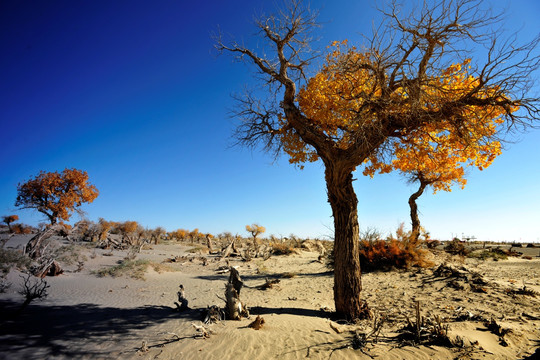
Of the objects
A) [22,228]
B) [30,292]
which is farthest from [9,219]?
[30,292]

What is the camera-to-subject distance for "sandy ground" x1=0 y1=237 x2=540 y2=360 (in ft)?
15.3

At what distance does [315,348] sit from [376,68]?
20.7 feet

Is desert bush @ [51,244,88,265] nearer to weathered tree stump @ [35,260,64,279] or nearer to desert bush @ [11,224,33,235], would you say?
weathered tree stump @ [35,260,64,279]

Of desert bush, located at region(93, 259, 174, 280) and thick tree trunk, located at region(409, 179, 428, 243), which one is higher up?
thick tree trunk, located at region(409, 179, 428, 243)

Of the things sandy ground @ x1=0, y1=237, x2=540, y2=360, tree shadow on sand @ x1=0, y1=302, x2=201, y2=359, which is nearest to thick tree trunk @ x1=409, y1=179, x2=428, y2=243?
sandy ground @ x1=0, y1=237, x2=540, y2=360

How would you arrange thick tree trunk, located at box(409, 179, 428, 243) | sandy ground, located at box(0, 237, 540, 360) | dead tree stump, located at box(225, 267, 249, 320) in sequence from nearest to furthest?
sandy ground, located at box(0, 237, 540, 360) < dead tree stump, located at box(225, 267, 249, 320) < thick tree trunk, located at box(409, 179, 428, 243)

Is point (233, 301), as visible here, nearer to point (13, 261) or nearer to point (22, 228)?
point (13, 261)

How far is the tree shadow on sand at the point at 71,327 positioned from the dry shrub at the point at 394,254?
8.11m

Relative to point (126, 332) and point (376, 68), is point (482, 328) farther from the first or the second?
point (126, 332)

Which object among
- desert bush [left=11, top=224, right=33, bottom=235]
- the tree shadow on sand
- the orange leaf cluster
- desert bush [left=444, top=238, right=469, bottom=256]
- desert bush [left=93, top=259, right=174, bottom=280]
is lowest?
the tree shadow on sand

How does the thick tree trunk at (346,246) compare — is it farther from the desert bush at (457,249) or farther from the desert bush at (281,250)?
the desert bush at (281,250)

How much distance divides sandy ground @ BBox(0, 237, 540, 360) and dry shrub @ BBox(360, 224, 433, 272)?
23.6 inches

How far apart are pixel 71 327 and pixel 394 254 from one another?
11.8m

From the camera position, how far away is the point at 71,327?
240 inches
